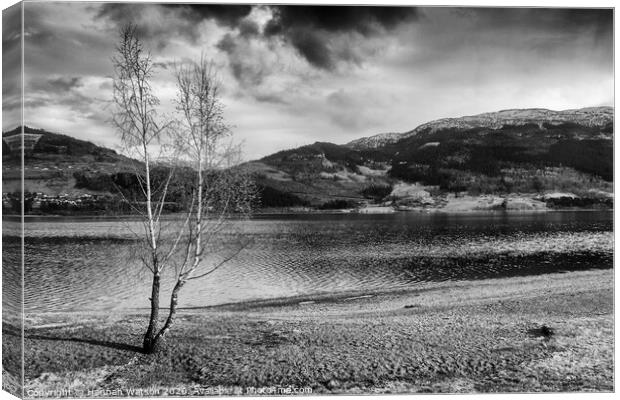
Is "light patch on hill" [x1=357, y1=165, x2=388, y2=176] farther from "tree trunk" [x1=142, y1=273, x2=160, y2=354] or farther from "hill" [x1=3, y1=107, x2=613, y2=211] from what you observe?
"tree trunk" [x1=142, y1=273, x2=160, y2=354]

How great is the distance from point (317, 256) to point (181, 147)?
1436cm

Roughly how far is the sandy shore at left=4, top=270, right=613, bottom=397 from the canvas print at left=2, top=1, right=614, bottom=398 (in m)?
0.05

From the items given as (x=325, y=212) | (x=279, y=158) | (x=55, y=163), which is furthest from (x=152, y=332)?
(x=325, y=212)

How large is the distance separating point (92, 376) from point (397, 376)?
6179 millimetres

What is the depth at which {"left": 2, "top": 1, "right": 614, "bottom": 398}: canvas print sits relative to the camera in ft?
33.9

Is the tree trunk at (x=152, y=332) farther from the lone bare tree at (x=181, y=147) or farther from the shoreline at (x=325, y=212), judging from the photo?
the shoreline at (x=325, y=212)

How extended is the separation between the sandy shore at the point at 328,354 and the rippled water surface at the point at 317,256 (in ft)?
6.55

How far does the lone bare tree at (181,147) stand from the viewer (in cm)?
1045

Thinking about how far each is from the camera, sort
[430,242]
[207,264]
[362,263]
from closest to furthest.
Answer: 1. [207,264]
2. [362,263]
3. [430,242]

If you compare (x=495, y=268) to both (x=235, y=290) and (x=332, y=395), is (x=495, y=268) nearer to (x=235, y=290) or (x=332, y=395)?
(x=235, y=290)

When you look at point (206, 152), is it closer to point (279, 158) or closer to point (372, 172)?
point (279, 158)

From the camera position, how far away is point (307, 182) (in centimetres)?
2131

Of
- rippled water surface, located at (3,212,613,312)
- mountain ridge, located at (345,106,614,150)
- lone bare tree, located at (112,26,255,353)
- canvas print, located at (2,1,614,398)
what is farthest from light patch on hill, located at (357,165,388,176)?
lone bare tree, located at (112,26,255,353)

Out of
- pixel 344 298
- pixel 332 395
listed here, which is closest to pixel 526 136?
pixel 344 298
